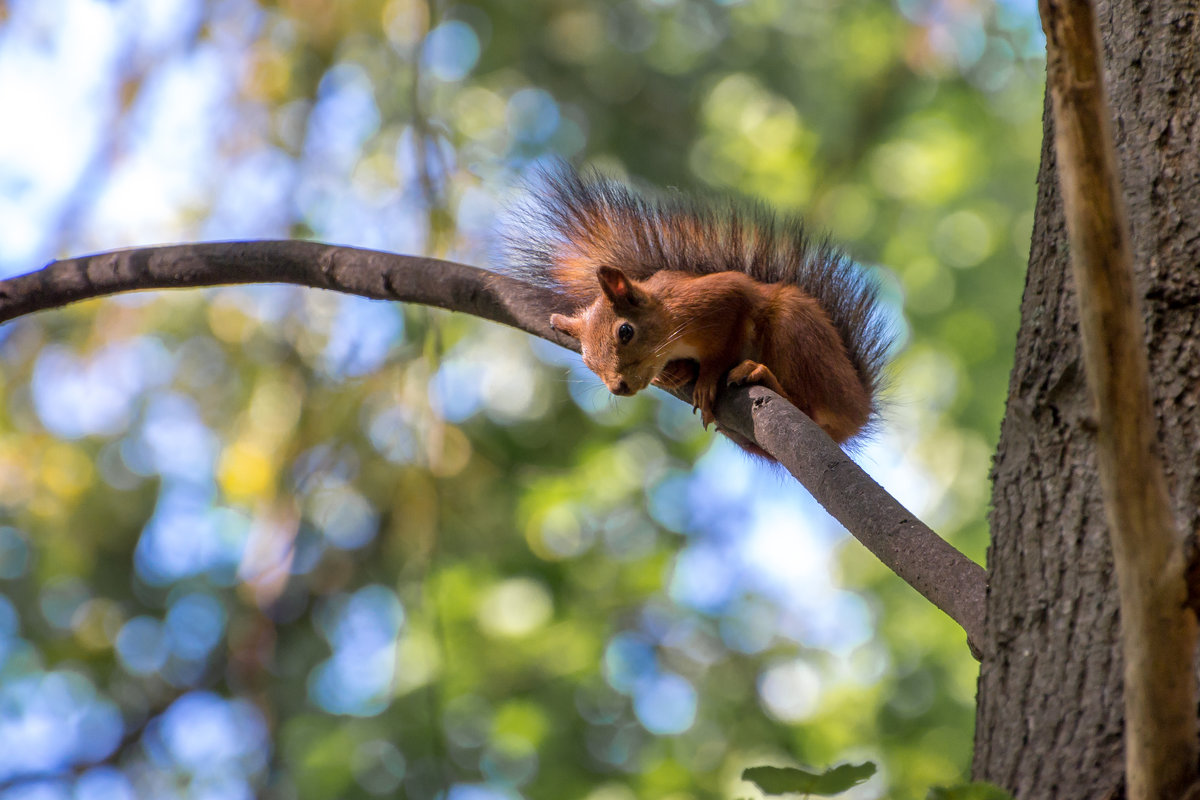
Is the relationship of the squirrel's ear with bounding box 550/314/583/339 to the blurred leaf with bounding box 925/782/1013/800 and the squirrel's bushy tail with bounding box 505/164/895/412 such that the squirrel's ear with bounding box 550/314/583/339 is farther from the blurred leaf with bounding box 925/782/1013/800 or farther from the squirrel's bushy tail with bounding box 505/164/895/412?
the blurred leaf with bounding box 925/782/1013/800

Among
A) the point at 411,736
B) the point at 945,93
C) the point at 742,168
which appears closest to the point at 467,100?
the point at 742,168

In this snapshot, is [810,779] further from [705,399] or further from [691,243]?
[691,243]

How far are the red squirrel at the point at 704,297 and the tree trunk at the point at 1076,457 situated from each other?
3.74 feet

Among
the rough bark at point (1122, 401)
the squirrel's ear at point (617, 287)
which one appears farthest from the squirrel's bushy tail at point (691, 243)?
the rough bark at point (1122, 401)

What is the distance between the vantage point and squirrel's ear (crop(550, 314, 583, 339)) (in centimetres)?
243

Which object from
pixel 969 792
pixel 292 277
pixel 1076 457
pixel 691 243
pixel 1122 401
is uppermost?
pixel 691 243

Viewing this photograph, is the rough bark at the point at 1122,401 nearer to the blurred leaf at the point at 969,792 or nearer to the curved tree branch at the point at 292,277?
the blurred leaf at the point at 969,792

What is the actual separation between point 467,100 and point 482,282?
12.8ft

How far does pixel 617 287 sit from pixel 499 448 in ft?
8.66

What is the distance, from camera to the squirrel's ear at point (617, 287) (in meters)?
2.62

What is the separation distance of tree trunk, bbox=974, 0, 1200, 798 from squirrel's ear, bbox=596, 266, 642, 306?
137cm

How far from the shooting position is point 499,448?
17.0 feet

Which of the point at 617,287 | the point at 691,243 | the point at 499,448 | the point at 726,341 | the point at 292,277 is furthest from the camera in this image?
the point at 499,448

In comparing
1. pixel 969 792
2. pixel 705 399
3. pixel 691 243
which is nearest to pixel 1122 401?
pixel 969 792
